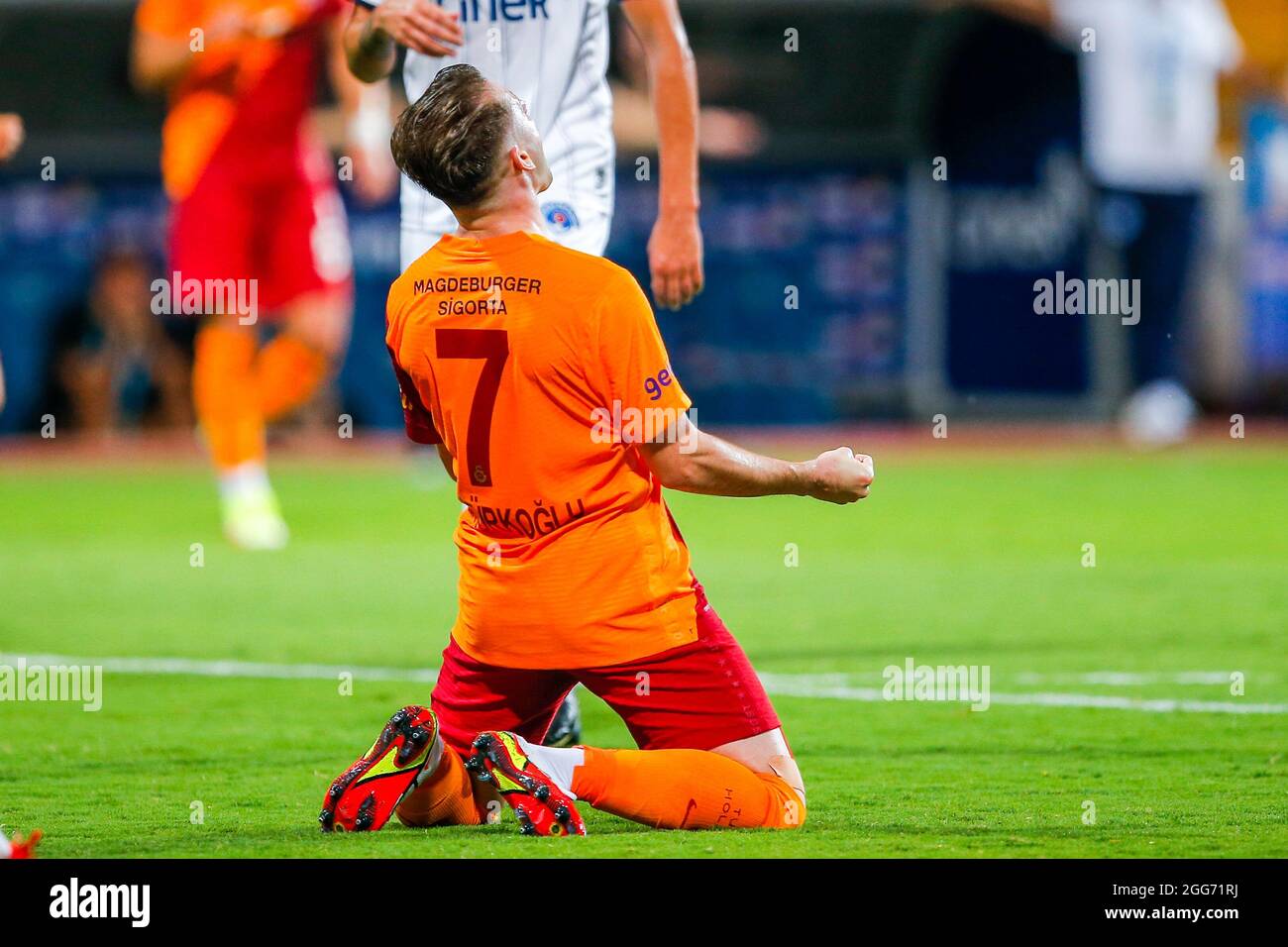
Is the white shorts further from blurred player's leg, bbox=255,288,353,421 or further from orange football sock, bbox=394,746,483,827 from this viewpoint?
blurred player's leg, bbox=255,288,353,421

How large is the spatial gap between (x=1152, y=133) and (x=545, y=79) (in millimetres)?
11974

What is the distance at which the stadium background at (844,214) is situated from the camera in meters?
18.0

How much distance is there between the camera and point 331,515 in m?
13.0

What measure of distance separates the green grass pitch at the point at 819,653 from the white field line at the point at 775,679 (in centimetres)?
4

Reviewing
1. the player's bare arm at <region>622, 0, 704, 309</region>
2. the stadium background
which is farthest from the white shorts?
the stadium background

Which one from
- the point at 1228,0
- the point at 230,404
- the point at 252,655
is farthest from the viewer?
the point at 1228,0

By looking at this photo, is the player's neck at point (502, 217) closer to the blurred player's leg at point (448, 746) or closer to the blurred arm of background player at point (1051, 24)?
the blurred player's leg at point (448, 746)

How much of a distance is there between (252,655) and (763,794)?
137 inches

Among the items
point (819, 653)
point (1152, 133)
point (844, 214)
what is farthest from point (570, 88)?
point (844, 214)

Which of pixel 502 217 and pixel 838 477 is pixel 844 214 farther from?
pixel 838 477

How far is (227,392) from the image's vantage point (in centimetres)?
1085

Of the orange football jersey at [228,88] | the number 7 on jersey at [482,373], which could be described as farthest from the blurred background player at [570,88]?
the orange football jersey at [228,88]

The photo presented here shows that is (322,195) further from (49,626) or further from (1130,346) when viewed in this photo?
(1130,346)
